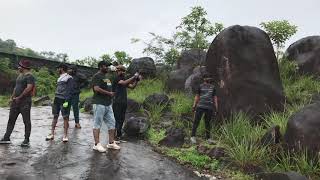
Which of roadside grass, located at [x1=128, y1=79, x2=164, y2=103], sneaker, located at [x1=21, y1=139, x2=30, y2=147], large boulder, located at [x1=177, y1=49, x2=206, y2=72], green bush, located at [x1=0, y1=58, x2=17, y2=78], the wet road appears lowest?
the wet road

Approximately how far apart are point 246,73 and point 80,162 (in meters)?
5.95

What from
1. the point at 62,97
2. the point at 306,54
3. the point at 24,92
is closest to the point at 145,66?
the point at 306,54

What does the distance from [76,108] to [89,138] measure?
1.64 metres

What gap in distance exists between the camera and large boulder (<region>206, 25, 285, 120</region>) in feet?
43.1

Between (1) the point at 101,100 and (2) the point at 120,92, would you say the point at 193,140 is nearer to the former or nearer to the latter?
(2) the point at 120,92

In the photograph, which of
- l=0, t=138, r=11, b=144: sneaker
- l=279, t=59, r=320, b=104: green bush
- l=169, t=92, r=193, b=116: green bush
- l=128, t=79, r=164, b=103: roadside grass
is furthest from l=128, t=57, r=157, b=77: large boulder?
l=0, t=138, r=11, b=144: sneaker

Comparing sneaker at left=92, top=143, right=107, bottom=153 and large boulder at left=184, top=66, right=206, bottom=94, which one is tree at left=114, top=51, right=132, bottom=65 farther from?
sneaker at left=92, top=143, right=107, bottom=153

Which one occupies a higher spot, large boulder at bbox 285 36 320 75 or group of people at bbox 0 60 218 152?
large boulder at bbox 285 36 320 75

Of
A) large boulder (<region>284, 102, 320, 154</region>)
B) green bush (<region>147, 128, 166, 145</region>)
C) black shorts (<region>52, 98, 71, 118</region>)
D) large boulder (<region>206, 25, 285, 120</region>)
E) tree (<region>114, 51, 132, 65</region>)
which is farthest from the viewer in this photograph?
tree (<region>114, 51, 132, 65</region>)

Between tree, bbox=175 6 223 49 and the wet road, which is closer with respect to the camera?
the wet road

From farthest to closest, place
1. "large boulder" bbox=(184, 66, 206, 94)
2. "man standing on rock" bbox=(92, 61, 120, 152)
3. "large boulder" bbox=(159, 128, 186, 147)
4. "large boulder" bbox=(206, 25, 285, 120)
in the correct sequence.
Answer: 1. "large boulder" bbox=(184, 66, 206, 94)
2. "large boulder" bbox=(206, 25, 285, 120)
3. "large boulder" bbox=(159, 128, 186, 147)
4. "man standing on rock" bbox=(92, 61, 120, 152)

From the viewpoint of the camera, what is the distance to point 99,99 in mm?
9836

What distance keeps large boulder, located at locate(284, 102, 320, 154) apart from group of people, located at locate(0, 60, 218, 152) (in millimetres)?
2762

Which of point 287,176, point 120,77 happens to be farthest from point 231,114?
point 287,176
